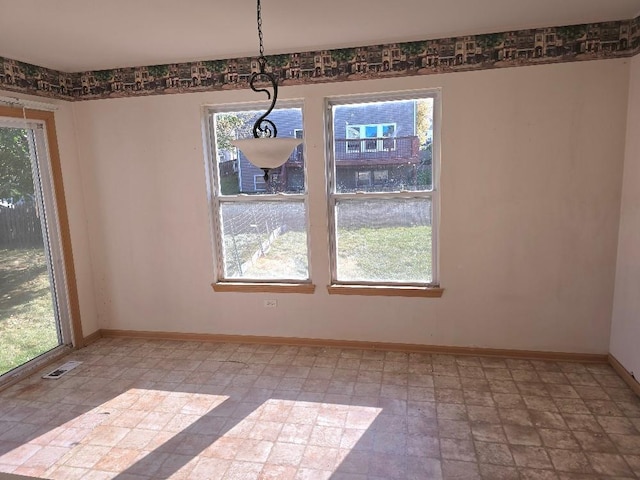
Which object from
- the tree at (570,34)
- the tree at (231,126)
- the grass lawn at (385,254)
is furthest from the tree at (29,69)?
the tree at (570,34)

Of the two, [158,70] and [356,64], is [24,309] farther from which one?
[356,64]

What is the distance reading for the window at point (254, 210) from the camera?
363 cm

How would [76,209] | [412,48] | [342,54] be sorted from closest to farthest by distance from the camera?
[412,48], [342,54], [76,209]

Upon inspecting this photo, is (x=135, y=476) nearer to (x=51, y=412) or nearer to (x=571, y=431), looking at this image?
(x=51, y=412)

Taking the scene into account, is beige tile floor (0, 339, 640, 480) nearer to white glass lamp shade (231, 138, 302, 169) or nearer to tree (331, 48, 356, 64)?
white glass lamp shade (231, 138, 302, 169)

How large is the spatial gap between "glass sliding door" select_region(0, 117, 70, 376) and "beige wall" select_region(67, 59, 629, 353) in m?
0.37

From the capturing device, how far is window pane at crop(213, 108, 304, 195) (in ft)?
11.7

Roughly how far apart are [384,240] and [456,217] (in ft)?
1.97

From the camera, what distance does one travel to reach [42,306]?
11.9 feet

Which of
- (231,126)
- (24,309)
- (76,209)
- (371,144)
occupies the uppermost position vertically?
(231,126)

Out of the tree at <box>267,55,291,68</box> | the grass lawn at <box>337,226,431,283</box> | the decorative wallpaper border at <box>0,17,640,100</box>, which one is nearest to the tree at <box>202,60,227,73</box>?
the decorative wallpaper border at <box>0,17,640,100</box>

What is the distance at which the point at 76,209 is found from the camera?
12.7 feet

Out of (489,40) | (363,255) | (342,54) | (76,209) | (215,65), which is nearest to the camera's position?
(489,40)

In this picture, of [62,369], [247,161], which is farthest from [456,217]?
[62,369]
